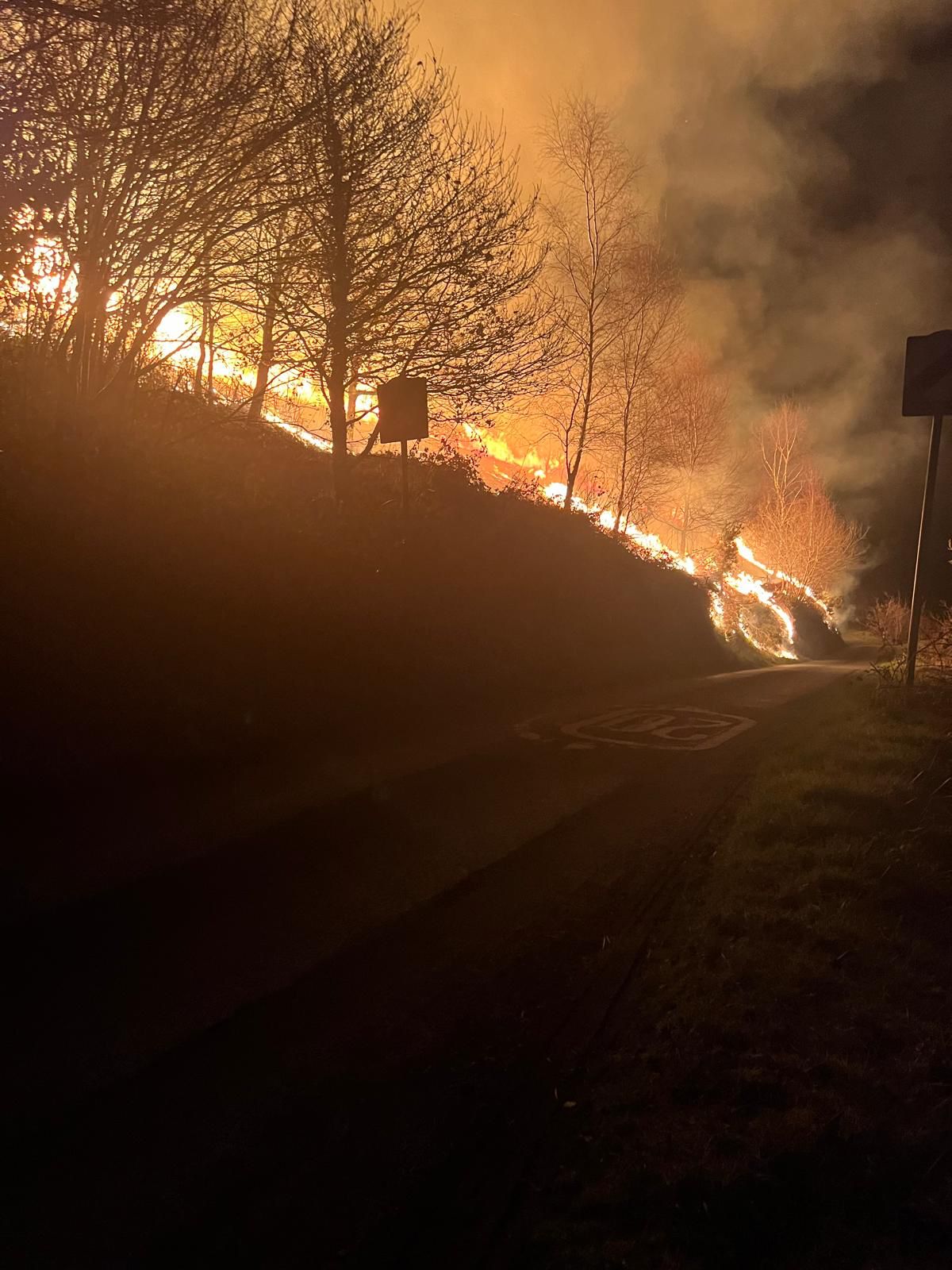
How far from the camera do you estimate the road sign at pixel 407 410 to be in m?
10.5

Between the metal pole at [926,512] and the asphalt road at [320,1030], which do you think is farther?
the metal pole at [926,512]

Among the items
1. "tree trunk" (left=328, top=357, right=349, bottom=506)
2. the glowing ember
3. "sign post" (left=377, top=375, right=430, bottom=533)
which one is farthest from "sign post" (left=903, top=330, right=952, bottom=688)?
the glowing ember

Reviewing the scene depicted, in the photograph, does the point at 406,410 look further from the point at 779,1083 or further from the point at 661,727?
the point at 779,1083

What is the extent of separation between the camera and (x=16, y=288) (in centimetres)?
815

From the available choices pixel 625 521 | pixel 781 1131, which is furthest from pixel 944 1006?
pixel 625 521

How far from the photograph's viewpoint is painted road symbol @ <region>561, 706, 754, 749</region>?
30.5 ft

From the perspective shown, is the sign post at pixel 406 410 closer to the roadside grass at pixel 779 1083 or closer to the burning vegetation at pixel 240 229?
the burning vegetation at pixel 240 229

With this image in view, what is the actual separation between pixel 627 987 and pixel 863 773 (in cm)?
409

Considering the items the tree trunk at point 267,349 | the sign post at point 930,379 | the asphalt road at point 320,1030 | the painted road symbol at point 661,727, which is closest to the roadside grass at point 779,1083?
the asphalt road at point 320,1030

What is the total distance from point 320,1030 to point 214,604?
18.2 ft

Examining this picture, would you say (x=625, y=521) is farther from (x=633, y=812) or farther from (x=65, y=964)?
(x=65, y=964)

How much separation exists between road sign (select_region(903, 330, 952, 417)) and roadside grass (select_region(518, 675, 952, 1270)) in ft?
16.7

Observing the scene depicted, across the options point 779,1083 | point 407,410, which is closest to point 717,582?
point 407,410

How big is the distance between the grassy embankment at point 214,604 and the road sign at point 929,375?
20.8ft
